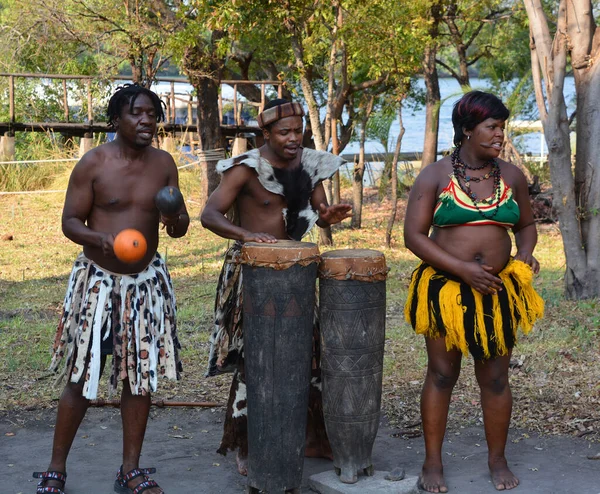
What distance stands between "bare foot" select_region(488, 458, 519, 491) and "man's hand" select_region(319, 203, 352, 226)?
1332mm

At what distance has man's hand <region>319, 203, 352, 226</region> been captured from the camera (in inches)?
152

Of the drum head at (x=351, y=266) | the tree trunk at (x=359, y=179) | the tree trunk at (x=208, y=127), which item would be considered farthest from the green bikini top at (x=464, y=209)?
the tree trunk at (x=208, y=127)

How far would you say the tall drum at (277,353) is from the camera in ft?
12.1

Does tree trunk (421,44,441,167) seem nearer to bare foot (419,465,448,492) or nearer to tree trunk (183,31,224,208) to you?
tree trunk (183,31,224,208)

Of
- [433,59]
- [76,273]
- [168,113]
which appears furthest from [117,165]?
[168,113]

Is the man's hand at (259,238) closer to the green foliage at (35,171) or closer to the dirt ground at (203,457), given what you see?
the dirt ground at (203,457)

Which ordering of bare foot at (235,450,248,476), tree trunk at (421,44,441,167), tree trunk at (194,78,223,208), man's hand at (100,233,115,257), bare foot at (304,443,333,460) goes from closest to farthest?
man's hand at (100,233,115,257)
bare foot at (235,450,248,476)
bare foot at (304,443,333,460)
tree trunk at (194,78,223,208)
tree trunk at (421,44,441,167)

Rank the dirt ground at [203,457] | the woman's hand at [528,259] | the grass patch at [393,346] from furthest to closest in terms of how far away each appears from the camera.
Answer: the grass patch at [393,346] → the dirt ground at [203,457] → the woman's hand at [528,259]

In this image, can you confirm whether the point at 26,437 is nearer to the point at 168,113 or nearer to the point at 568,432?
the point at 568,432

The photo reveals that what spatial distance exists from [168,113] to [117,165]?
15117mm

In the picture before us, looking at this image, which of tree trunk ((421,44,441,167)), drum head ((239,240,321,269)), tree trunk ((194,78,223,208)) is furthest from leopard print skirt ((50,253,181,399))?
tree trunk ((421,44,441,167))

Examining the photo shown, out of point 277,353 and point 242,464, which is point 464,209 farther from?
point 242,464

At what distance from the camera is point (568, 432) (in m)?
4.59

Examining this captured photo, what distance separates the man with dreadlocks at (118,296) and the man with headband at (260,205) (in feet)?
1.15
